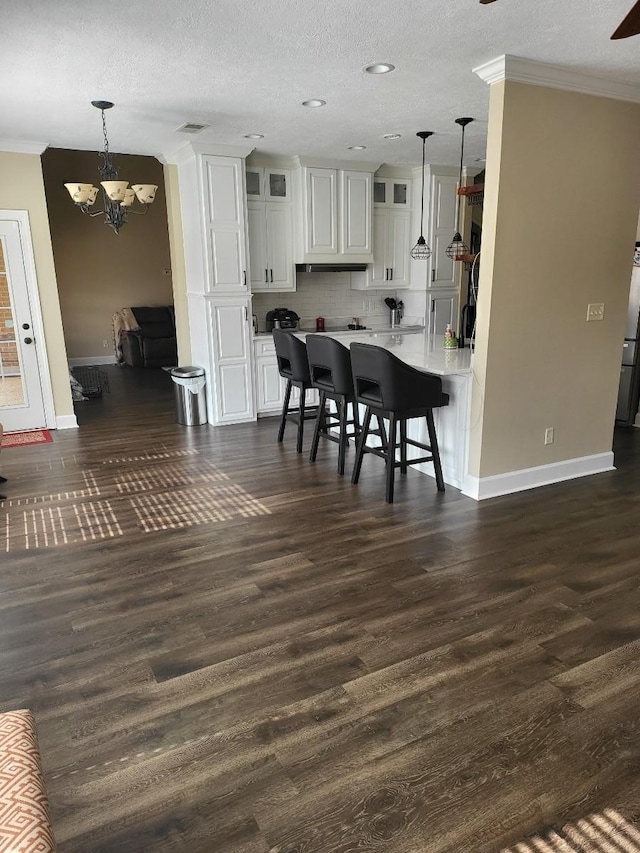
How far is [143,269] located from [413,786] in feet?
33.0

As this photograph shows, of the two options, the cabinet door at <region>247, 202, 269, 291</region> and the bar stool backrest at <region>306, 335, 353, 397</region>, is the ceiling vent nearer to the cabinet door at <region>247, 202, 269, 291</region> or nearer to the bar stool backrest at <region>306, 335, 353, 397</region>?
the cabinet door at <region>247, 202, 269, 291</region>

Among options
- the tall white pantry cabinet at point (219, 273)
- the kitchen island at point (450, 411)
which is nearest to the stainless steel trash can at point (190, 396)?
the tall white pantry cabinet at point (219, 273)

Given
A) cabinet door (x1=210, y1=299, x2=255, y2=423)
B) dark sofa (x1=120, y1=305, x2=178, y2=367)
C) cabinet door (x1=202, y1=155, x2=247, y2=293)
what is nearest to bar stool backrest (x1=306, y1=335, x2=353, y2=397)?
cabinet door (x1=210, y1=299, x2=255, y2=423)

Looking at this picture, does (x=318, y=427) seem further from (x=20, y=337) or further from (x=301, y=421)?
(x=20, y=337)

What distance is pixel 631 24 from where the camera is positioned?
1907mm

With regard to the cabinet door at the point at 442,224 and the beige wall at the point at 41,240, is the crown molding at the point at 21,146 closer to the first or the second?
the beige wall at the point at 41,240

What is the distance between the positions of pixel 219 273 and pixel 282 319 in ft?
3.19

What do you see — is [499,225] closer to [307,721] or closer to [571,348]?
[571,348]

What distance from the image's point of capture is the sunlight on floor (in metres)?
1.57

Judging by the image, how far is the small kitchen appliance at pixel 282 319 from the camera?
6480mm

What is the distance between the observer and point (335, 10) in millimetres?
2738

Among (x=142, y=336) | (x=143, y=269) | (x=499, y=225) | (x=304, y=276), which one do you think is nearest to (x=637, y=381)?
(x=499, y=225)

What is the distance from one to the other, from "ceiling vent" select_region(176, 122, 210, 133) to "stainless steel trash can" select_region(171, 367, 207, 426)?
222 cm

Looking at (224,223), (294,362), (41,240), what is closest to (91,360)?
(41,240)
